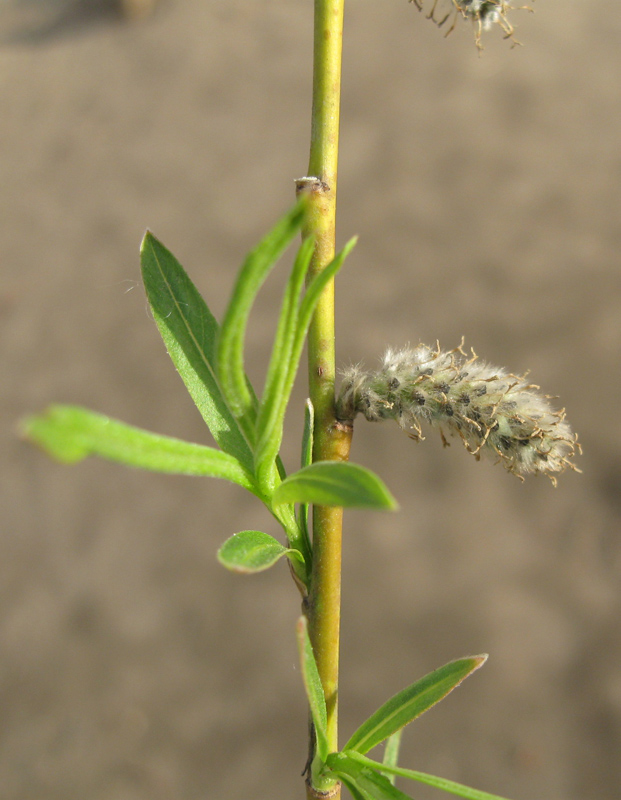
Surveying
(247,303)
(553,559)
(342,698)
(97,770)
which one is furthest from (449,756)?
(247,303)

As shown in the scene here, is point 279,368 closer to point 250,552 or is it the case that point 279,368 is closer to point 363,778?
point 250,552

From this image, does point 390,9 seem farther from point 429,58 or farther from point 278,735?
point 278,735

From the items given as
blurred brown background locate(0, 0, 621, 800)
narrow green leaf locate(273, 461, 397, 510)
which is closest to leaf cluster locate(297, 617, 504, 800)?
narrow green leaf locate(273, 461, 397, 510)

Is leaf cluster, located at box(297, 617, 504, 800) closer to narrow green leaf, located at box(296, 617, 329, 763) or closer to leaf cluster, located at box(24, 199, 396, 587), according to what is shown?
narrow green leaf, located at box(296, 617, 329, 763)

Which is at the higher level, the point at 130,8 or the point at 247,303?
the point at 130,8

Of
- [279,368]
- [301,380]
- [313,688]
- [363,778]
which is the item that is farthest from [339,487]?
[301,380]

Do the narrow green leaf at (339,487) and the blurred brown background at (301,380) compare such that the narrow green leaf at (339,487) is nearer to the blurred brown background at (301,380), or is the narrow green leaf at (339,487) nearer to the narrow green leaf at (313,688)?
the narrow green leaf at (313,688)
